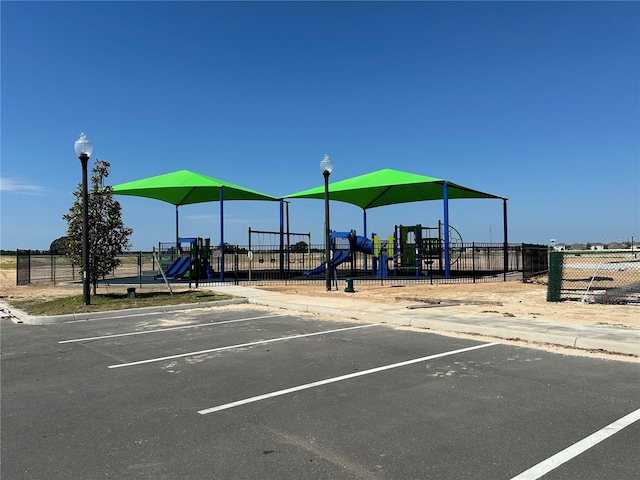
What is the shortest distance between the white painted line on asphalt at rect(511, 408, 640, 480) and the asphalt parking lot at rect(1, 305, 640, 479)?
0.01 metres

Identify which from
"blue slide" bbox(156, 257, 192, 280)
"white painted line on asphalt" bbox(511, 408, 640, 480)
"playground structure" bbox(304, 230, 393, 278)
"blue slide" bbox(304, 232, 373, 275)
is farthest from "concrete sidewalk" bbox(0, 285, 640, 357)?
"playground structure" bbox(304, 230, 393, 278)

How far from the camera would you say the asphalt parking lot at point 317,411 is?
3637mm

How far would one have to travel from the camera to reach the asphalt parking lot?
11.9 feet

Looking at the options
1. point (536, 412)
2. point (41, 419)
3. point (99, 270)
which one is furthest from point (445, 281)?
point (41, 419)

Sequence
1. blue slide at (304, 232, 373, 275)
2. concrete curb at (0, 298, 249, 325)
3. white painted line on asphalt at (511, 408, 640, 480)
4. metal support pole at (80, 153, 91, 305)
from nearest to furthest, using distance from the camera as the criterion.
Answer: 1. white painted line on asphalt at (511, 408, 640, 480)
2. concrete curb at (0, 298, 249, 325)
3. metal support pole at (80, 153, 91, 305)
4. blue slide at (304, 232, 373, 275)

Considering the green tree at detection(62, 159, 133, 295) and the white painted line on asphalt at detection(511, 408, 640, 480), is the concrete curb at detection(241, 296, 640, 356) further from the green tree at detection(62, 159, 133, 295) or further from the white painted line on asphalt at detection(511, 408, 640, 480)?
the green tree at detection(62, 159, 133, 295)

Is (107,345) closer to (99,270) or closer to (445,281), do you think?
(99,270)

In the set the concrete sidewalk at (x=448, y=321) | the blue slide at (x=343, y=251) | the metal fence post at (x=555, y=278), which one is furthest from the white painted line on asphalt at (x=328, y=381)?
the blue slide at (x=343, y=251)

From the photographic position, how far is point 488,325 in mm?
9219

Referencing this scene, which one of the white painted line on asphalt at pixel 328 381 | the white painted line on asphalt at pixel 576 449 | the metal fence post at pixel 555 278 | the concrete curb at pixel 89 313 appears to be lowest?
the white painted line on asphalt at pixel 576 449

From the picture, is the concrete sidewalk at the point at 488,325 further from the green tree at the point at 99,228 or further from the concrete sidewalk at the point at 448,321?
the green tree at the point at 99,228

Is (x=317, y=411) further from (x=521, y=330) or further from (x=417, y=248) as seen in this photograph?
(x=417, y=248)

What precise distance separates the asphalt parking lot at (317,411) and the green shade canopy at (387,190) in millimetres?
19121

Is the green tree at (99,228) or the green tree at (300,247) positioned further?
the green tree at (300,247)
